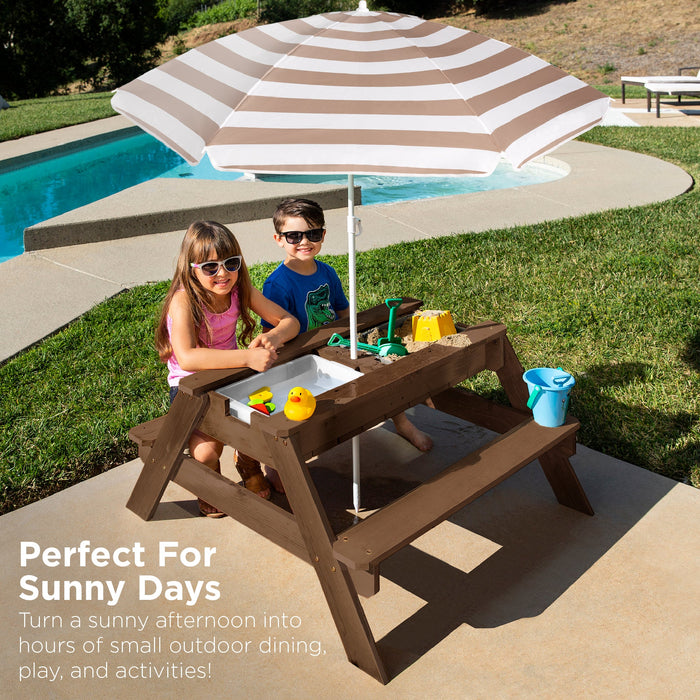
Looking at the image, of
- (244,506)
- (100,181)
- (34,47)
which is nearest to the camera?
(244,506)

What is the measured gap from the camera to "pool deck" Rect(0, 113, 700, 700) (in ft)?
8.63

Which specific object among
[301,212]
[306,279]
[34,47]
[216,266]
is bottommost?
[306,279]

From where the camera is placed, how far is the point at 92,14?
93.4 feet

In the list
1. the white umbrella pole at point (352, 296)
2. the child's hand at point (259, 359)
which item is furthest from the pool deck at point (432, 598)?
the child's hand at point (259, 359)

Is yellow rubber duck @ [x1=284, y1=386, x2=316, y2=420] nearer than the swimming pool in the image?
Yes

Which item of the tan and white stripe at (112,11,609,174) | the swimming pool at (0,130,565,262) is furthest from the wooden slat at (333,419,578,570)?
the swimming pool at (0,130,565,262)

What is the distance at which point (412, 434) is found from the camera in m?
4.14

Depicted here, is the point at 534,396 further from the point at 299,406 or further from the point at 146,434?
the point at 146,434

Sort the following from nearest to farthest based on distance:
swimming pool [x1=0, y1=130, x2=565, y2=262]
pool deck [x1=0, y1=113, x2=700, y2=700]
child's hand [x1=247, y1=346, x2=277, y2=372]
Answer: pool deck [x1=0, y1=113, x2=700, y2=700] → child's hand [x1=247, y1=346, x2=277, y2=372] → swimming pool [x1=0, y1=130, x2=565, y2=262]

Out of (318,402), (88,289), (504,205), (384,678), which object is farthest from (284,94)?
(504,205)

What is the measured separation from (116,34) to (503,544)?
3028 cm

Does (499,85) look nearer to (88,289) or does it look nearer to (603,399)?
(603,399)

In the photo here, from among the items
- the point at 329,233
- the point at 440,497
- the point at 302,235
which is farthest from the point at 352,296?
the point at 329,233
